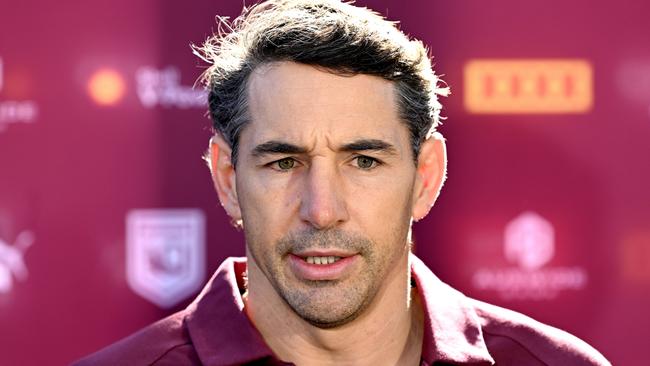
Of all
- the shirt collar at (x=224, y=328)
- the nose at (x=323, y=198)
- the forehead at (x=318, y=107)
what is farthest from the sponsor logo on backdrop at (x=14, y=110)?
the nose at (x=323, y=198)

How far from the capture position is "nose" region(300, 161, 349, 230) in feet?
7.89

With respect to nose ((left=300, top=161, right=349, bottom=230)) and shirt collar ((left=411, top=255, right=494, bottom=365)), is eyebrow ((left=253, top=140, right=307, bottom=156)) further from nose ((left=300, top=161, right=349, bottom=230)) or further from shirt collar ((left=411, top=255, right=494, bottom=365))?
shirt collar ((left=411, top=255, right=494, bottom=365))

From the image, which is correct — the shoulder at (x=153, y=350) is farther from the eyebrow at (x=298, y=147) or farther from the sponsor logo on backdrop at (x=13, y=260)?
the sponsor logo on backdrop at (x=13, y=260)

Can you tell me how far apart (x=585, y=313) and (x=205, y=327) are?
1.66 metres

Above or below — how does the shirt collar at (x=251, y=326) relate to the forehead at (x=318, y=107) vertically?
below

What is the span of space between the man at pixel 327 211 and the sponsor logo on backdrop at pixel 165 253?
110cm

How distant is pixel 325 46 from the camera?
2512mm

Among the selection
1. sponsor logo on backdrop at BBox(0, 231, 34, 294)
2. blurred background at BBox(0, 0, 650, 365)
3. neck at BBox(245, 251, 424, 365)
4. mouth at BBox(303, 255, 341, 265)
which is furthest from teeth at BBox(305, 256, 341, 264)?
sponsor logo on backdrop at BBox(0, 231, 34, 294)

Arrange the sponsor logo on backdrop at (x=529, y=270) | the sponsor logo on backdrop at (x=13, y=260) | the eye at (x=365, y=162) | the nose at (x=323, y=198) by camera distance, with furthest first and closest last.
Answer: the sponsor logo on backdrop at (x=529, y=270), the sponsor logo on backdrop at (x=13, y=260), the eye at (x=365, y=162), the nose at (x=323, y=198)

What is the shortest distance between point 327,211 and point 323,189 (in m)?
0.05

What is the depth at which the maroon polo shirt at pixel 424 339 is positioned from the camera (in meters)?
2.55

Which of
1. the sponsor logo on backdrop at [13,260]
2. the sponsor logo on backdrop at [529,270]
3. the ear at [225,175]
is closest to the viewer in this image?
the ear at [225,175]

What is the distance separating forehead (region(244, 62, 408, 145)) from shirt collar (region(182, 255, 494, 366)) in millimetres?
322

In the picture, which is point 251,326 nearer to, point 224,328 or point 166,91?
point 224,328
